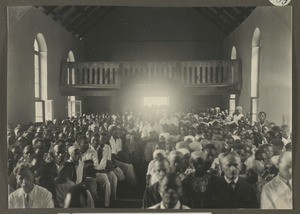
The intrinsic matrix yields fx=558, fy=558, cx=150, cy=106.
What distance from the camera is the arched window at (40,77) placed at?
2.25m

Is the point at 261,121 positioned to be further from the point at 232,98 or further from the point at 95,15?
the point at 95,15

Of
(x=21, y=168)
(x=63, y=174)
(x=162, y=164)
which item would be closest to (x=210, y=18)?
(x=162, y=164)

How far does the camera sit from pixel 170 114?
2.24 m

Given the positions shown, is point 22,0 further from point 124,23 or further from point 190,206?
point 190,206

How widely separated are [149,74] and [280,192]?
70cm

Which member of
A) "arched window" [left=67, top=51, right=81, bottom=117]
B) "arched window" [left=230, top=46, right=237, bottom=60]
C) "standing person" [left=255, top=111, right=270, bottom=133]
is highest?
"arched window" [left=230, top=46, right=237, bottom=60]

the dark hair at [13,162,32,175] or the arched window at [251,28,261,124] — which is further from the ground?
the arched window at [251,28,261,124]

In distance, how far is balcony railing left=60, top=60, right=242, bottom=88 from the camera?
225cm

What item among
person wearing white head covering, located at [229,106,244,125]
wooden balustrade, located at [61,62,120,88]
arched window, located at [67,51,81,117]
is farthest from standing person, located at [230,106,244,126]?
arched window, located at [67,51,81,117]

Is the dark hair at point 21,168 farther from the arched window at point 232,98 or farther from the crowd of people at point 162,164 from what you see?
the arched window at point 232,98

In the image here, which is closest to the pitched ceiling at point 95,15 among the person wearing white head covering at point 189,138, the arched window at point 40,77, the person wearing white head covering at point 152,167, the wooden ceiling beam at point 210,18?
the wooden ceiling beam at point 210,18

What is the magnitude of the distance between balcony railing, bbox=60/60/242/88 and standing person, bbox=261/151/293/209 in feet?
1.33

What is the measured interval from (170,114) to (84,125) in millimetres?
355

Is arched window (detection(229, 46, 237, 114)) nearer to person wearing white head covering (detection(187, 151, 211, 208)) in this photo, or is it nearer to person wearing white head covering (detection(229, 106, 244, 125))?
person wearing white head covering (detection(229, 106, 244, 125))
